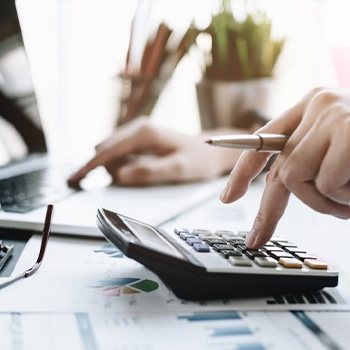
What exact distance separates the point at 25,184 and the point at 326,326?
55cm

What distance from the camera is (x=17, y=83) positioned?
0.93 meters

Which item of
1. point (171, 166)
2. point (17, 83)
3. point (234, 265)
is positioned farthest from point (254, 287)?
point (17, 83)

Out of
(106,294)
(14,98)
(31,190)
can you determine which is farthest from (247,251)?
(14,98)

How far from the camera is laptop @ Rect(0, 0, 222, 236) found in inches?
24.0

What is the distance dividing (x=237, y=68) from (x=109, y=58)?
38 cm

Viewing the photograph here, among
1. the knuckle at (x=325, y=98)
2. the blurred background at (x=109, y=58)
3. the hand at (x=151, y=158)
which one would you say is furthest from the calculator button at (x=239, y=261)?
the blurred background at (x=109, y=58)

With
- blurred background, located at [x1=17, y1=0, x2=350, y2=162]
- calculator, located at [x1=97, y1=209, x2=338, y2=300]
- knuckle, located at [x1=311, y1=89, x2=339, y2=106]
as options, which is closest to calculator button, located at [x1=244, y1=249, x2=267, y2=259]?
calculator, located at [x1=97, y1=209, x2=338, y2=300]

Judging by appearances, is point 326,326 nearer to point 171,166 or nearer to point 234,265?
point 234,265

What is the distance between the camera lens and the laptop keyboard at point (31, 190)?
2.15 feet

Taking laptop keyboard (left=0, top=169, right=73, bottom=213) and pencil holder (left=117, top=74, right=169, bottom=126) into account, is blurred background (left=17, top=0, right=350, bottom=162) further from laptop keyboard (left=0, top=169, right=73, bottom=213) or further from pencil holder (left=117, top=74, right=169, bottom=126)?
laptop keyboard (left=0, top=169, right=73, bottom=213)

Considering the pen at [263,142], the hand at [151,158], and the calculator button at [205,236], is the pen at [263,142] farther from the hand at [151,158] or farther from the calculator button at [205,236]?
the hand at [151,158]

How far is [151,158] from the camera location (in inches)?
36.3

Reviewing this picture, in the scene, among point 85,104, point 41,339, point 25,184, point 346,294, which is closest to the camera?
point 41,339

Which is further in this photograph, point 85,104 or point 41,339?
point 85,104
